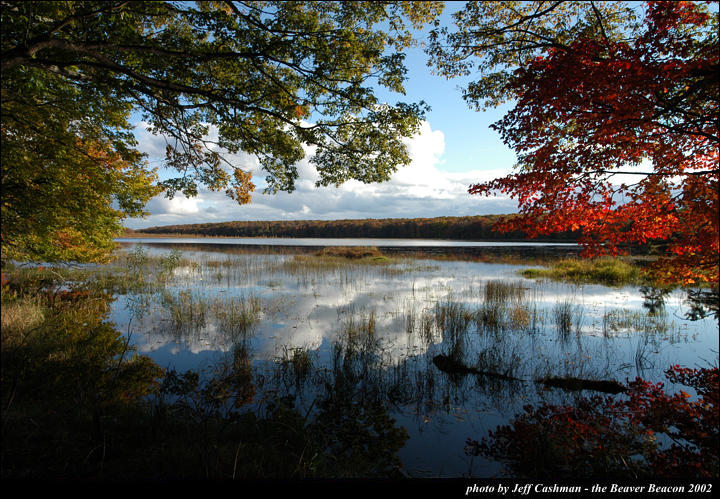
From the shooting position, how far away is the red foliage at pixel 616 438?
3889 millimetres

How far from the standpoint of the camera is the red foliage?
3889mm

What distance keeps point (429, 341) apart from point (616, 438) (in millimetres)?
4723

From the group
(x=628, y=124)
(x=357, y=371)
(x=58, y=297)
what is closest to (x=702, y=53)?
(x=628, y=124)

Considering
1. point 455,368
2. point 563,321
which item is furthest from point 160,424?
point 563,321

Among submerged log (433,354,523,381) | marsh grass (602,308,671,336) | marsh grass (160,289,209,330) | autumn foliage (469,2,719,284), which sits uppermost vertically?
autumn foliage (469,2,719,284)

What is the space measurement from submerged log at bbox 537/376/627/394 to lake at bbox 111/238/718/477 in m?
0.18

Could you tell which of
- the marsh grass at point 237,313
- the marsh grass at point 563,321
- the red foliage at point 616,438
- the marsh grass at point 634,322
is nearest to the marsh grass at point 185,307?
the marsh grass at point 237,313

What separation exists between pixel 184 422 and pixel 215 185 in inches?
345

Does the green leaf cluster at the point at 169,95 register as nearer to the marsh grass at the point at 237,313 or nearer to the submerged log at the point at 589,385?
the marsh grass at the point at 237,313

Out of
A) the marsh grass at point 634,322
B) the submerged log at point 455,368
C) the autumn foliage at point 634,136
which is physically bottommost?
the marsh grass at point 634,322

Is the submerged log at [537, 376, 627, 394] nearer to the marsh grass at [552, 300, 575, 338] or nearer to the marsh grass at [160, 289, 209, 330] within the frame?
the marsh grass at [552, 300, 575, 338]

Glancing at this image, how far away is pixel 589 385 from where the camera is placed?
598 centimetres

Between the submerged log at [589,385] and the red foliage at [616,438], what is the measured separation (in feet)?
0.75

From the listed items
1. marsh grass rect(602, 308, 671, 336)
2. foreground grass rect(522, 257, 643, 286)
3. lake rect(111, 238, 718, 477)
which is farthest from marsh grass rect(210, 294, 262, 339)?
foreground grass rect(522, 257, 643, 286)
